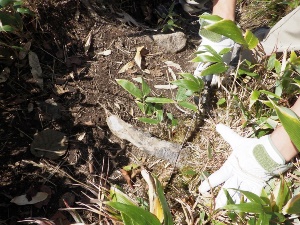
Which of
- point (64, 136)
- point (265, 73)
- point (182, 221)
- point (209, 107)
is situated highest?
point (265, 73)

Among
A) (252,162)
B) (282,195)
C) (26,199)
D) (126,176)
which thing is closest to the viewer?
(282,195)

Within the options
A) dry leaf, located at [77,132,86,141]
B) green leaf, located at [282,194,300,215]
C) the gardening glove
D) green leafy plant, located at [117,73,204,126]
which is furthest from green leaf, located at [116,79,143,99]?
green leaf, located at [282,194,300,215]

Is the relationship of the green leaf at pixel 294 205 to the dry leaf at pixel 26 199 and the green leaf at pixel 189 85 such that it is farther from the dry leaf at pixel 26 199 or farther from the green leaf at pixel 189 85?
the dry leaf at pixel 26 199

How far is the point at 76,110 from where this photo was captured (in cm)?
171

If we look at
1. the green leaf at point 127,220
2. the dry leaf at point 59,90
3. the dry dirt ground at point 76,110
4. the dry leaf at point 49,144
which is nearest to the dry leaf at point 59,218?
the dry dirt ground at point 76,110

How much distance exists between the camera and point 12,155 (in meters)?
1.55

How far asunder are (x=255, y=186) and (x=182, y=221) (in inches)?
13.0

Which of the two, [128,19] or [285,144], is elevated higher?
[128,19]

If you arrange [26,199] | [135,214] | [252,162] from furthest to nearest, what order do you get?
[26,199]
[252,162]
[135,214]

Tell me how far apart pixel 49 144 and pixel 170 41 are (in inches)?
34.4

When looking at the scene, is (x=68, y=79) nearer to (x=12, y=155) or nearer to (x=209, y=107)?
(x=12, y=155)

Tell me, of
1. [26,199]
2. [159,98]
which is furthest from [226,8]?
[26,199]

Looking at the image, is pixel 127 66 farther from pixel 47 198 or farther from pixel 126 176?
pixel 47 198

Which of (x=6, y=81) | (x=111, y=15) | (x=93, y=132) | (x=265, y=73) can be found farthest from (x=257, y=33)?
(x=6, y=81)
